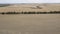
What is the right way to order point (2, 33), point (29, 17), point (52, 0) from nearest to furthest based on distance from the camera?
point (2, 33) < point (29, 17) < point (52, 0)

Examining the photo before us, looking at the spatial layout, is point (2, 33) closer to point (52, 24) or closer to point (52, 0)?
point (52, 24)

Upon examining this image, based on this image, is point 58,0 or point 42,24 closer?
point 42,24

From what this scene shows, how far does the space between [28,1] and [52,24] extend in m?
0.56

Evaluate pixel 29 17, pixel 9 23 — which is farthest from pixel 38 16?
pixel 9 23

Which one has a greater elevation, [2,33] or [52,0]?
[52,0]

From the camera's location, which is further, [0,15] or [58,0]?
[58,0]

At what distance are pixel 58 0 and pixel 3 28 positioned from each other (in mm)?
748

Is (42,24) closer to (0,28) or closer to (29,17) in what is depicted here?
(29,17)

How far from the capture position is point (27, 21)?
0.62 metres

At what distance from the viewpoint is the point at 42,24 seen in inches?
23.6

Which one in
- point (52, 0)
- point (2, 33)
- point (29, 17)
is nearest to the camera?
point (2, 33)

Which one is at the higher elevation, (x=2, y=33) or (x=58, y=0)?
(x=58, y=0)

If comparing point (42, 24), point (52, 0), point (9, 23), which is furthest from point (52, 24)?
point (52, 0)

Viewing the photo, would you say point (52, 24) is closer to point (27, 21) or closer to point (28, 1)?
point (27, 21)
